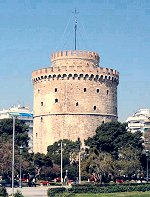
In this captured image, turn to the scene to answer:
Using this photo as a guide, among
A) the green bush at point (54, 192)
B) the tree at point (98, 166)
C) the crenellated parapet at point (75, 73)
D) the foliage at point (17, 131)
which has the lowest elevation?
the green bush at point (54, 192)

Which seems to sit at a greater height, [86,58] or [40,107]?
[86,58]

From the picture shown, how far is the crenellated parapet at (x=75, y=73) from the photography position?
230 feet

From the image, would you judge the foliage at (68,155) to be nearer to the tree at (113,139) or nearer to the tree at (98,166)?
the tree at (113,139)

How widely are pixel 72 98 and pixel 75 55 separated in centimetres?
616

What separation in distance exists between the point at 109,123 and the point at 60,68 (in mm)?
10248

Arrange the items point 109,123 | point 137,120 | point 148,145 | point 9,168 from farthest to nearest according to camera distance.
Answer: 1. point 137,120
2. point 148,145
3. point 109,123
4. point 9,168

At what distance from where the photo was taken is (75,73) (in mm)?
69938

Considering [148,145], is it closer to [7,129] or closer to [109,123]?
[109,123]

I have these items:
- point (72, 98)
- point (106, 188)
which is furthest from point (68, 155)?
point (106, 188)

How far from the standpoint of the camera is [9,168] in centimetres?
5056

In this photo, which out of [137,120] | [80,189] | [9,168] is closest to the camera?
[80,189]

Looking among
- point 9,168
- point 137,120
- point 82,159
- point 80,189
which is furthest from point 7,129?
point 137,120

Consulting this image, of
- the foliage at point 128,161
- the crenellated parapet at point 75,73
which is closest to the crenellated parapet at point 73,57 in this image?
the crenellated parapet at point 75,73

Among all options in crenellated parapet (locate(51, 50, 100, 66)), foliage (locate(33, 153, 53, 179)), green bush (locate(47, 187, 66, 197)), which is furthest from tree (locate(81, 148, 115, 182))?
green bush (locate(47, 187, 66, 197))
